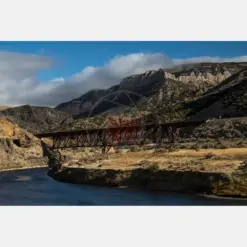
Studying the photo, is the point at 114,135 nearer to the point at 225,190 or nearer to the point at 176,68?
the point at 225,190

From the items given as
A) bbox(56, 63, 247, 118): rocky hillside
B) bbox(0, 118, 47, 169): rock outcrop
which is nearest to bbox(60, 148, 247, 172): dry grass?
bbox(56, 63, 247, 118): rocky hillside

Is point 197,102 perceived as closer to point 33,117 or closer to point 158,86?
point 158,86

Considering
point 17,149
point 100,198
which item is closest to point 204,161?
point 100,198

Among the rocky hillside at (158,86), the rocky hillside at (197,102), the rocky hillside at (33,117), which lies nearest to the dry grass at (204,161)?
the rocky hillside at (197,102)

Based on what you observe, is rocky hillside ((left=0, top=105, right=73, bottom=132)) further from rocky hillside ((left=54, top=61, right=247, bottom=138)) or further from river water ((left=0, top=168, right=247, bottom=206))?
river water ((left=0, top=168, right=247, bottom=206))

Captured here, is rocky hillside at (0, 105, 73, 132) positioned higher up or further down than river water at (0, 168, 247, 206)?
higher up
